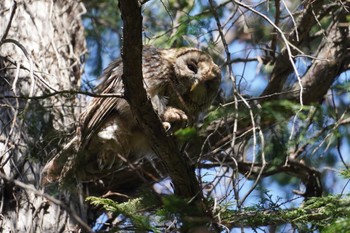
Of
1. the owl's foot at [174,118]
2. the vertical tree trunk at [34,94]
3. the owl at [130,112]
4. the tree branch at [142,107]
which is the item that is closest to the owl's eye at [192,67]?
the owl at [130,112]

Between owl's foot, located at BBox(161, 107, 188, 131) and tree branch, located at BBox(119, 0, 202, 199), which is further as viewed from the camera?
owl's foot, located at BBox(161, 107, 188, 131)

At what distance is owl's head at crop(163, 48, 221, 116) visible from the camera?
4645 millimetres

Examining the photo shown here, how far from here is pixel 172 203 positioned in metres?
2.93

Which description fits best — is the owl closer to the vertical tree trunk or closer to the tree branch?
the vertical tree trunk

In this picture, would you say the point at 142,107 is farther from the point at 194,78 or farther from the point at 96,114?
the point at 194,78

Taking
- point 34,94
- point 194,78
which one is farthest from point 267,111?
point 34,94

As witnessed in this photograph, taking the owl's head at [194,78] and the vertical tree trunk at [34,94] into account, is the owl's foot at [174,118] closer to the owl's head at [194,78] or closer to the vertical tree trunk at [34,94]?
the owl's head at [194,78]

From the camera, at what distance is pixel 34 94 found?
4859 millimetres


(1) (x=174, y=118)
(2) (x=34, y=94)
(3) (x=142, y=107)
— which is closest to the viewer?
(3) (x=142, y=107)

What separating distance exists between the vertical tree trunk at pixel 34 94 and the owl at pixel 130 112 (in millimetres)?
193

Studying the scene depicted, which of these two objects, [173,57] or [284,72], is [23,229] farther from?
[284,72]

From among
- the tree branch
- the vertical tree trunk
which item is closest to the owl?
the vertical tree trunk

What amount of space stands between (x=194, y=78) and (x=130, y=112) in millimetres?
543

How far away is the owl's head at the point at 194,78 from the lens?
4645 mm
